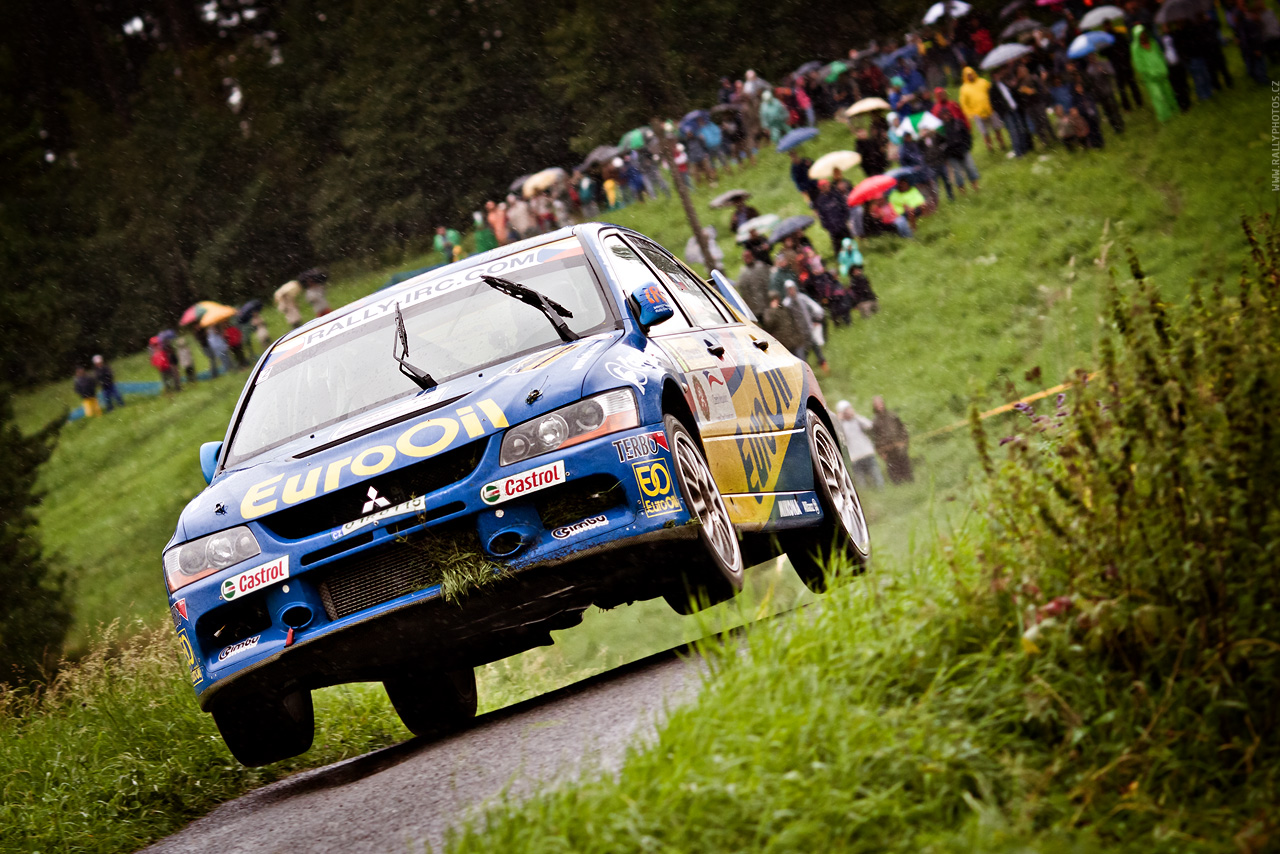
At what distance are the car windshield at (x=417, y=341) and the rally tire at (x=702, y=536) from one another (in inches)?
30.6

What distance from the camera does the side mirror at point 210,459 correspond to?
6355 mm

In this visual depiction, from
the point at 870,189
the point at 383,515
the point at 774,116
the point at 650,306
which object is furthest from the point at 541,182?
the point at 383,515

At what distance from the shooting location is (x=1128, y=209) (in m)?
24.0

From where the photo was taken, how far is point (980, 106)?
26.1 meters

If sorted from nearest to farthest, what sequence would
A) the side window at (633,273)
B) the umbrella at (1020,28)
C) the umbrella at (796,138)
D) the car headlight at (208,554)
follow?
the car headlight at (208,554), the side window at (633,273), the umbrella at (1020,28), the umbrella at (796,138)

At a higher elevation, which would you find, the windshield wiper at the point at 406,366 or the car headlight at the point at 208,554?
the windshield wiper at the point at 406,366

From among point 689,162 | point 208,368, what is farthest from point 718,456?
point 208,368

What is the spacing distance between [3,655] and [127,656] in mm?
18341

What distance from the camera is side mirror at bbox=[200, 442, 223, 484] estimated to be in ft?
20.9

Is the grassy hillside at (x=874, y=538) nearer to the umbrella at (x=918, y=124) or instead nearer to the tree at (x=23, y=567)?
the tree at (x=23, y=567)

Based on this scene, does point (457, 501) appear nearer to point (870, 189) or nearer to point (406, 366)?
point (406, 366)

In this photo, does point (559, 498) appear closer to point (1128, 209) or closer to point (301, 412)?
point (301, 412)

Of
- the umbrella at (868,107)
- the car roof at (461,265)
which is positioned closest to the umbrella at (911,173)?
the umbrella at (868,107)

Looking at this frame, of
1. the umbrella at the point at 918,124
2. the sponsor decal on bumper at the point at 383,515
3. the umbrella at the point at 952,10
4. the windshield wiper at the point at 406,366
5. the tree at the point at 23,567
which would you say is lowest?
the tree at the point at 23,567
